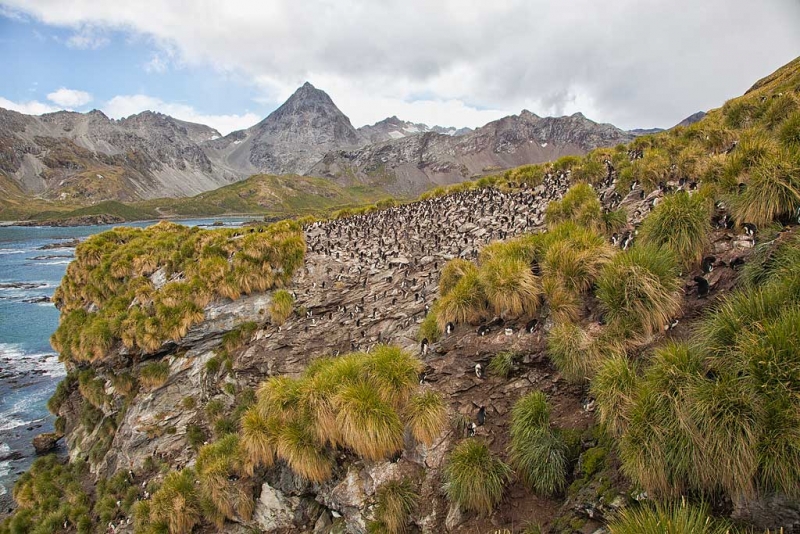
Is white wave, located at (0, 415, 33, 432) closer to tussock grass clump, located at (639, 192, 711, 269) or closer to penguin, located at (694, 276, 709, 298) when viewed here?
tussock grass clump, located at (639, 192, 711, 269)

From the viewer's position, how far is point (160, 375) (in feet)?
51.5

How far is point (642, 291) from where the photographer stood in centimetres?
723

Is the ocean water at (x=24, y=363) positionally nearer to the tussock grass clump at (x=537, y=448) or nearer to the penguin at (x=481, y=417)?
the penguin at (x=481, y=417)

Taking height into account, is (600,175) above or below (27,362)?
above

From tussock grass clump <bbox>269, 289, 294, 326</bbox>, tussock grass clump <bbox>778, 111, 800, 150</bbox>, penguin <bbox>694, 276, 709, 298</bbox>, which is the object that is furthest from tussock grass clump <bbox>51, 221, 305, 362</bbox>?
tussock grass clump <bbox>778, 111, 800, 150</bbox>

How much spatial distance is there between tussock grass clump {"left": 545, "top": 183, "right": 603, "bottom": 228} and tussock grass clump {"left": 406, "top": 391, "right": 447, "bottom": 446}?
22.4 ft

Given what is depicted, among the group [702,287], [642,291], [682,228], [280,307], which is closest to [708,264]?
[702,287]

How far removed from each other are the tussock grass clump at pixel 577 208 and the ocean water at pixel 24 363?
2821cm

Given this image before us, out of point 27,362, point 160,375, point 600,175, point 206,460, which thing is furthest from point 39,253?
point 600,175

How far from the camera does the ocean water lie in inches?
962

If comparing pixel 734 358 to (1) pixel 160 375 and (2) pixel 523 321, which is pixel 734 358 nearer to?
(2) pixel 523 321

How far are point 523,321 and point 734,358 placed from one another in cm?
447

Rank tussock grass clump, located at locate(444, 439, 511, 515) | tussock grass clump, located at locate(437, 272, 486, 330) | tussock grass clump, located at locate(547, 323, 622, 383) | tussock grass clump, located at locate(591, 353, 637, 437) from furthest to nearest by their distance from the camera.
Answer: tussock grass clump, located at locate(437, 272, 486, 330), tussock grass clump, located at locate(547, 323, 622, 383), tussock grass clump, located at locate(444, 439, 511, 515), tussock grass clump, located at locate(591, 353, 637, 437)

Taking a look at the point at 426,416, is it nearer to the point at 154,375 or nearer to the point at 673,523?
the point at 673,523
